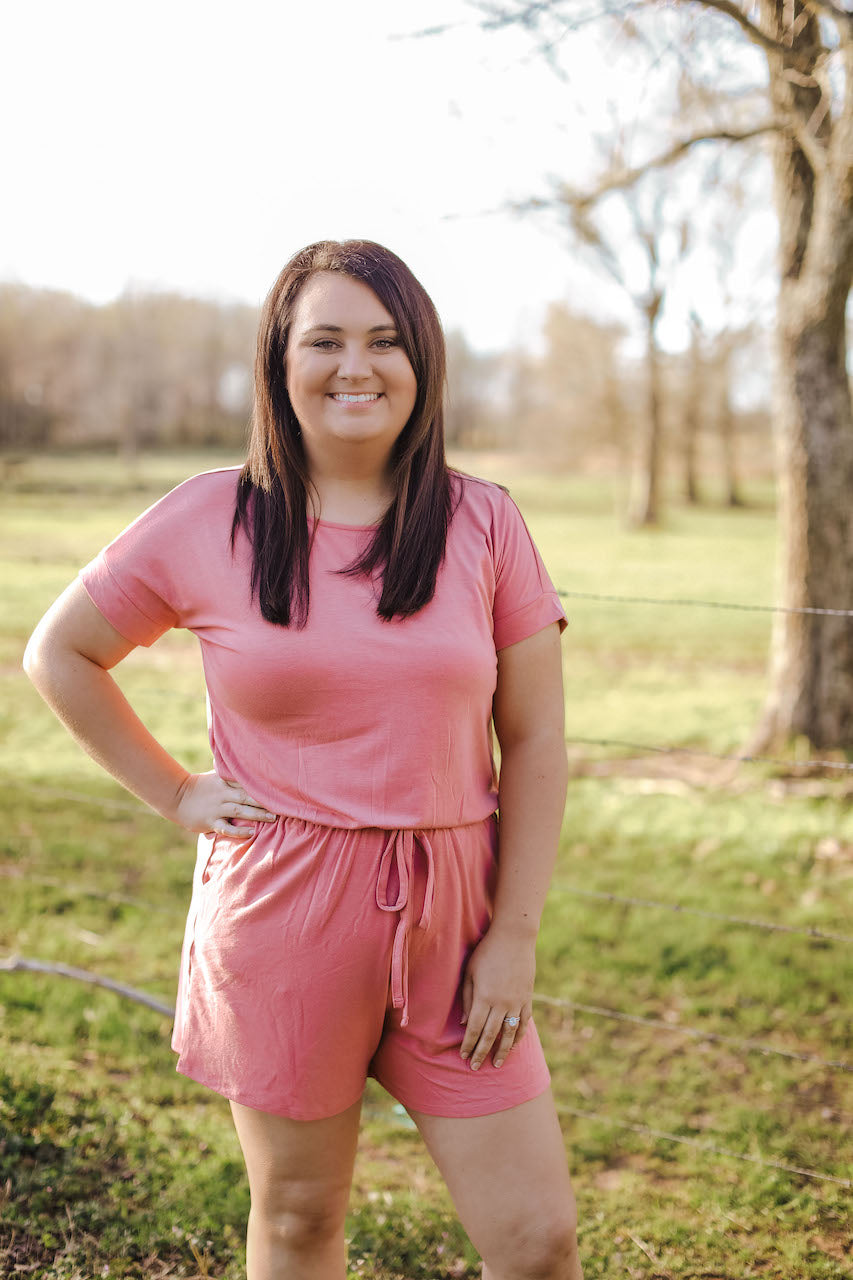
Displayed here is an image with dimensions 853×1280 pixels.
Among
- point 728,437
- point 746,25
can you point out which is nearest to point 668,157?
point 746,25

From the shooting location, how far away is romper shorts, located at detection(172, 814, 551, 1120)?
1.64 meters

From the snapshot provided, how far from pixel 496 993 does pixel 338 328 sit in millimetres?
1103

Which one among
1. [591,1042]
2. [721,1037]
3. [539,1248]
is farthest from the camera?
[591,1042]

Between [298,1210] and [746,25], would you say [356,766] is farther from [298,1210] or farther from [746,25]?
[746,25]

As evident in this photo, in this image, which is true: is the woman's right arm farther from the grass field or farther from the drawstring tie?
the grass field

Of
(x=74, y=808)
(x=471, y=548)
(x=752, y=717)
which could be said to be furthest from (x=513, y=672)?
(x=752, y=717)

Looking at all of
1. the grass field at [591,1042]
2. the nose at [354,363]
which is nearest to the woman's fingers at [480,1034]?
the nose at [354,363]

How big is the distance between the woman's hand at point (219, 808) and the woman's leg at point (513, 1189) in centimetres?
56

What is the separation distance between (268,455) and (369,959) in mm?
842

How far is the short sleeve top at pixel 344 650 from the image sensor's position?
5.27 feet

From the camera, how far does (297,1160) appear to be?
5.54 ft

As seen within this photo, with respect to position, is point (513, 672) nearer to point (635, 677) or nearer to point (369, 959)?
point (369, 959)

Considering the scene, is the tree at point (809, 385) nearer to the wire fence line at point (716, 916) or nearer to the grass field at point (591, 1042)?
the grass field at point (591, 1042)

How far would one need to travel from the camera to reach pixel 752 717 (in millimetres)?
7793
